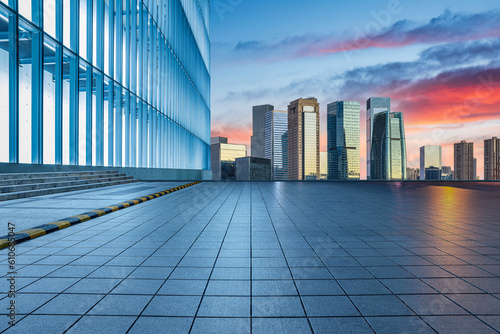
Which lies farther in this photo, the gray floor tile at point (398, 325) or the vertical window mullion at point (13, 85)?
the vertical window mullion at point (13, 85)

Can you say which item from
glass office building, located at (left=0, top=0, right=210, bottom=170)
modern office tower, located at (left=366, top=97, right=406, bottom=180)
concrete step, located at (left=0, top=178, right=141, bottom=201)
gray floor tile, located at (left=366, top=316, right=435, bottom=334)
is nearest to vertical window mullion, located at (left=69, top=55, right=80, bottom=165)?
glass office building, located at (left=0, top=0, right=210, bottom=170)

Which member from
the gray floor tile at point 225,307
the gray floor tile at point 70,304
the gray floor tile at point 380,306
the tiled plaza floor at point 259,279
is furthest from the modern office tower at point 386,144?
the gray floor tile at point 70,304

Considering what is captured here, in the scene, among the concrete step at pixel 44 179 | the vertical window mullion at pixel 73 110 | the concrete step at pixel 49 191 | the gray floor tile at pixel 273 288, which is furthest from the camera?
the vertical window mullion at pixel 73 110

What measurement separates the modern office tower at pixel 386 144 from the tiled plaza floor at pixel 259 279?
582 feet

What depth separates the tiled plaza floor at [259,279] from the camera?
2832 millimetres

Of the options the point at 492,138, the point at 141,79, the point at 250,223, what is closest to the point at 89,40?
the point at 141,79

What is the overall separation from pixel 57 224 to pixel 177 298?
4.82 m

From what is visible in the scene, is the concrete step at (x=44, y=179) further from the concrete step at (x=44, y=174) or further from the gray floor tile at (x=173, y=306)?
the gray floor tile at (x=173, y=306)

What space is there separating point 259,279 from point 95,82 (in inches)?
764

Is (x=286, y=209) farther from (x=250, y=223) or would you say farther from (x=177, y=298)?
(x=177, y=298)

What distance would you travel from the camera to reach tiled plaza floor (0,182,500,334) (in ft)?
9.29

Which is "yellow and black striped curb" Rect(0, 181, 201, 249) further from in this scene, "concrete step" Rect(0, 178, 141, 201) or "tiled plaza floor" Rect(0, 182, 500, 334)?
"concrete step" Rect(0, 178, 141, 201)

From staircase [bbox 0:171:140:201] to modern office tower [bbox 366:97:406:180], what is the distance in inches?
6777

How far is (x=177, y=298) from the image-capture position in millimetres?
3316
